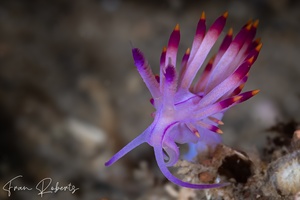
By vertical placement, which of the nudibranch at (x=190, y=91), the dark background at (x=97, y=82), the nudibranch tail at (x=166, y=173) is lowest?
the nudibranch tail at (x=166, y=173)

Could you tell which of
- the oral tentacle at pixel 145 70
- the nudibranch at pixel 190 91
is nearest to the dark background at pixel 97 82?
the nudibranch at pixel 190 91

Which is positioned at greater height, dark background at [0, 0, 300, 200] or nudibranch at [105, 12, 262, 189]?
dark background at [0, 0, 300, 200]

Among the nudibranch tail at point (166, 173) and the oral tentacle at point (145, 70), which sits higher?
the oral tentacle at point (145, 70)

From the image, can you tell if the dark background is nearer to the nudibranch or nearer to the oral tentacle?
the nudibranch

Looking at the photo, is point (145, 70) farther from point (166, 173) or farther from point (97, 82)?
point (97, 82)

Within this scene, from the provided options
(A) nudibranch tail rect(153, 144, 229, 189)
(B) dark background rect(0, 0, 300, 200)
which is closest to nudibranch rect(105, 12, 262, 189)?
(A) nudibranch tail rect(153, 144, 229, 189)

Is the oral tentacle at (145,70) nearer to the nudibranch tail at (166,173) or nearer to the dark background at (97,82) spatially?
the nudibranch tail at (166,173)

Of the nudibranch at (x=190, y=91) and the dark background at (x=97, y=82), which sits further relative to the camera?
the dark background at (x=97, y=82)

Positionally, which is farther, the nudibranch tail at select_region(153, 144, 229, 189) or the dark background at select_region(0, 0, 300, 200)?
the dark background at select_region(0, 0, 300, 200)

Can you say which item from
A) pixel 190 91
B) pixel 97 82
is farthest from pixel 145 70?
pixel 97 82
